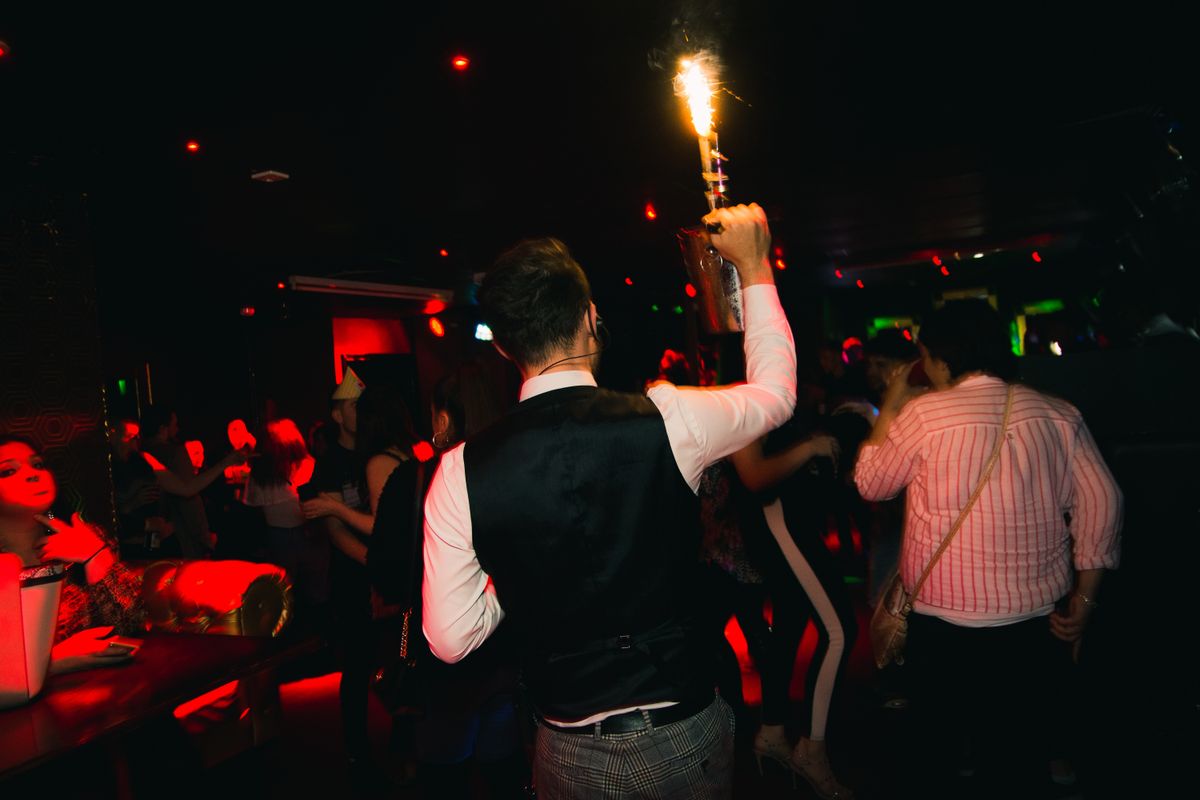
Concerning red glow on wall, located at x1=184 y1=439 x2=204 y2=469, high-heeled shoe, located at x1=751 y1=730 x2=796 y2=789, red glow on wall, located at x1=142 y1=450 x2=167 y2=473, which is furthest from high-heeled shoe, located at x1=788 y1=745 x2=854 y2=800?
red glow on wall, located at x1=184 y1=439 x2=204 y2=469

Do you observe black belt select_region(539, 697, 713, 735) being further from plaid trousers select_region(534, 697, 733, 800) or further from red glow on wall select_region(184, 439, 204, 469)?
red glow on wall select_region(184, 439, 204, 469)

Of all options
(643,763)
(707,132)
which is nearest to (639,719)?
(643,763)

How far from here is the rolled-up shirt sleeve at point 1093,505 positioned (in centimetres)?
239

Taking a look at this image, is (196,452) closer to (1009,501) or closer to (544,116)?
(544,116)

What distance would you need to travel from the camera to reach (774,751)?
3.43 meters

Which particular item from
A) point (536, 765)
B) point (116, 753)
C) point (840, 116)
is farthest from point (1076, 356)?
point (116, 753)

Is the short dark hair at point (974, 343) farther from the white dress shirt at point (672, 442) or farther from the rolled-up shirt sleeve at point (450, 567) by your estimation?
the rolled-up shirt sleeve at point (450, 567)

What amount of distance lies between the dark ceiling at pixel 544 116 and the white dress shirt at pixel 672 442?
2597mm

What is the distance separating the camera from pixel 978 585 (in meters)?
2.37

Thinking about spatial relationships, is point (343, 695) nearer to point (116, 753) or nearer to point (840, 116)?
point (116, 753)

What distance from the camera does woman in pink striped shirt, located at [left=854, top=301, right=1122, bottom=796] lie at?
92.7 inches

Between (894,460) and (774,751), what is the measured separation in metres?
1.65

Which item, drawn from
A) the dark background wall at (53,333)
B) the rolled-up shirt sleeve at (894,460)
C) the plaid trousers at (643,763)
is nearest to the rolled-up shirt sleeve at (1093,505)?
the rolled-up shirt sleeve at (894,460)

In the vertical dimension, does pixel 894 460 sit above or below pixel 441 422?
below
